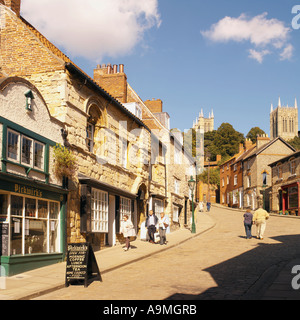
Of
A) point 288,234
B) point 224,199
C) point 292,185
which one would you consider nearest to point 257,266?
point 288,234

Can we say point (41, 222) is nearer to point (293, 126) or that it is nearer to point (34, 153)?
point (34, 153)

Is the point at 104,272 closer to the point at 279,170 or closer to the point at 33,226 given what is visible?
the point at 33,226

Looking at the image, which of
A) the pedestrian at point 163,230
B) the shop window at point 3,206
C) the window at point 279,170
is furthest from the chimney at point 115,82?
the window at point 279,170

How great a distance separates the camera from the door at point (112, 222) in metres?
18.7

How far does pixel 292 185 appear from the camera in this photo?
43.8 m

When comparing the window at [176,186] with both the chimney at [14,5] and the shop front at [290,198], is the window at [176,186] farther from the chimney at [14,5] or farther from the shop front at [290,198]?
the chimney at [14,5]

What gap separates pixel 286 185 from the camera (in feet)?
148

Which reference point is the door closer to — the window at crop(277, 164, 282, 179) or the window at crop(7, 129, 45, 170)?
the window at crop(7, 129, 45, 170)

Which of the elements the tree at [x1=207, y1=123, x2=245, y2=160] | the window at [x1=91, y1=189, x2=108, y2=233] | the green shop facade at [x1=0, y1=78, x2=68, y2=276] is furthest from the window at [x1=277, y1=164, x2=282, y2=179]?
the tree at [x1=207, y1=123, x2=245, y2=160]

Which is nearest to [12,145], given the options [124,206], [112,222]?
[112,222]

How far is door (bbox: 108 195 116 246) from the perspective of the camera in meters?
18.7

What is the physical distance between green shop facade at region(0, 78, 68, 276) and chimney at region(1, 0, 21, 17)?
4.70 meters

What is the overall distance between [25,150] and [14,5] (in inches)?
270
